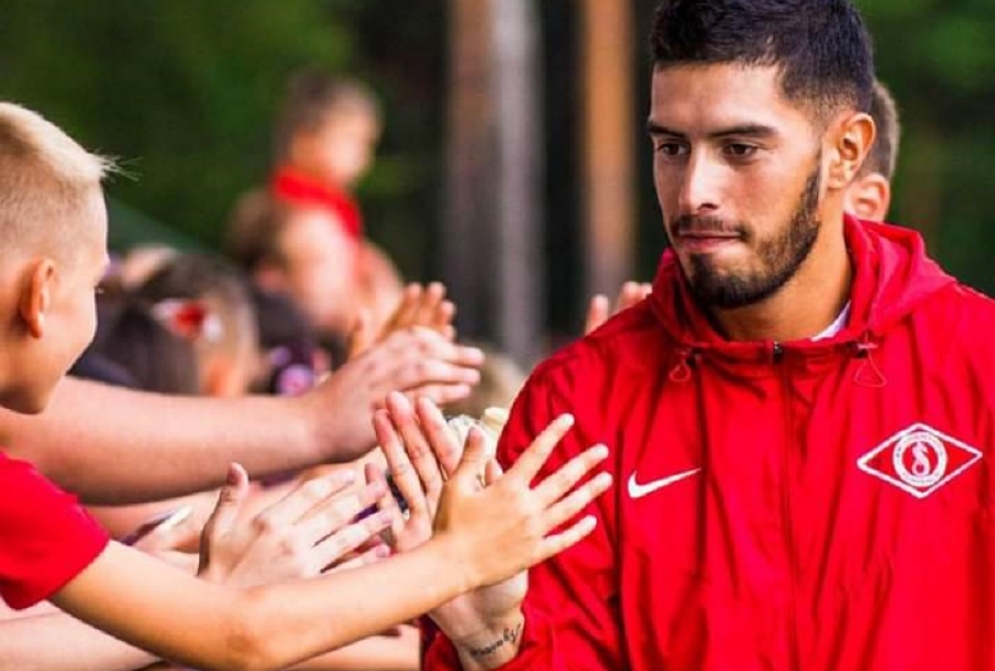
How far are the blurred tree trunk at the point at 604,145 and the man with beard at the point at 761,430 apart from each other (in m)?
18.3

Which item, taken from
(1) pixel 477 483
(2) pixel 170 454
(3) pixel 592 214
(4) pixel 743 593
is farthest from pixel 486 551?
(3) pixel 592 214

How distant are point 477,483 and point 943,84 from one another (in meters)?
21.3

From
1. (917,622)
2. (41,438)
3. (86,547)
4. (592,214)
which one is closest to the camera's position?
(86,547)

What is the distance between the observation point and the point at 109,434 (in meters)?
5.77

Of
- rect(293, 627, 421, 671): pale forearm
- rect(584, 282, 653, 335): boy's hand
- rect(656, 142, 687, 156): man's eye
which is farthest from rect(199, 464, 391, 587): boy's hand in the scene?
rect(293, 627, 421, 671): pale forearm

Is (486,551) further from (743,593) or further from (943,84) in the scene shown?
(943,84)

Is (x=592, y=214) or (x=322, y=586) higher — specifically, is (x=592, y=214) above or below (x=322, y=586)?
below

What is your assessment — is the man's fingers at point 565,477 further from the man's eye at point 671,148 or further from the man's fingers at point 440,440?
the man's eye at point 671,148

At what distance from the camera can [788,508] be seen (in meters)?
4.86

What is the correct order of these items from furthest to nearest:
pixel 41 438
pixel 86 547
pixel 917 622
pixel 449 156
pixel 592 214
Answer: pixel 592 214
pixel 449 156
pixel 41 438
pixel 917 622
pixel 86 547

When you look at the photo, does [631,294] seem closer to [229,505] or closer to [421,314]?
[421,314]

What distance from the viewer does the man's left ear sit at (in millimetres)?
5086

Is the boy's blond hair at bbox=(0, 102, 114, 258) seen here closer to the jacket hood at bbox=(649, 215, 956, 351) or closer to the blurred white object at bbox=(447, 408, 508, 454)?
the blurred white object at bbox=(447, 408, 508, 454)

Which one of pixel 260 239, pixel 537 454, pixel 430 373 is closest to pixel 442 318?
pixel 430 373
